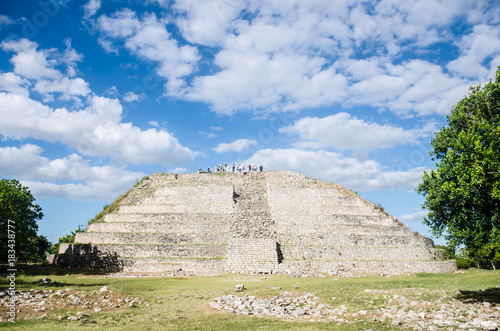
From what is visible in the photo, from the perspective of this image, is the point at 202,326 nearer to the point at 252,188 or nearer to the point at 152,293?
the point at 152,293

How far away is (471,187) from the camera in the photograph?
479 inches

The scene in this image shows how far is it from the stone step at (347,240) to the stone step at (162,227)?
7.02 meters

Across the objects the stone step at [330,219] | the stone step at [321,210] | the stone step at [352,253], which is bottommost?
the stone step at [352,253]

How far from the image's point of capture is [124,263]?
28109 mm

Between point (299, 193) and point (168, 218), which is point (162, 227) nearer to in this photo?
point (168, 218)

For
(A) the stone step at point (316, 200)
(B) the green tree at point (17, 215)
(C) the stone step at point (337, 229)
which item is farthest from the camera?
(A) the stone step at point (316, 200)

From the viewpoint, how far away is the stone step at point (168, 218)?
34.5 meters

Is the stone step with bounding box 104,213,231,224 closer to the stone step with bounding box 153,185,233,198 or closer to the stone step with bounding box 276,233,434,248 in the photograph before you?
the stone step with bounding box 153,185,233,198

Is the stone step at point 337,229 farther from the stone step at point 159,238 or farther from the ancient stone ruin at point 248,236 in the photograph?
the stone step at point 159,238

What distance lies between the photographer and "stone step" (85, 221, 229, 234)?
33.1 m

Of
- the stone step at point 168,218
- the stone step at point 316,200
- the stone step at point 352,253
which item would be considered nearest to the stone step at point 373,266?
the stone step at point 352,253

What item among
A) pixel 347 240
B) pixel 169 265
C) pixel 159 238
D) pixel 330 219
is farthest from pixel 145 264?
pixel 330 219

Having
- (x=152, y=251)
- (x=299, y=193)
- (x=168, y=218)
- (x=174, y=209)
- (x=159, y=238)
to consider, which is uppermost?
(x=299, y=193)

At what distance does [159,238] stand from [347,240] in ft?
62.6
